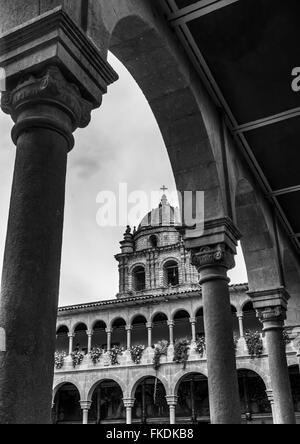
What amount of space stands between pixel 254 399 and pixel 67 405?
464 inches

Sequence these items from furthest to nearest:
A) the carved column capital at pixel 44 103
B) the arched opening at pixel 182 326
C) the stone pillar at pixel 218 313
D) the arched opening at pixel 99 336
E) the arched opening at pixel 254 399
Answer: the arched opening at pixel 99 336, the arched opening at pixel 182 326, the arched opening at pixel 254 399, the stone pillar at pixel 218 313, the carved column capital at pixel 44 103

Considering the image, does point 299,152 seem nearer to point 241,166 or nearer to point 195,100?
point 241,166

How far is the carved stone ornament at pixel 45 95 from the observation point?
3229mm

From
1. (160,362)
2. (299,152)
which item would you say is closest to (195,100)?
(299,152)

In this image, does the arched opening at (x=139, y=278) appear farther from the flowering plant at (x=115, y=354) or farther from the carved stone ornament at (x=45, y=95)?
the carved stone ornament at (x=45, y=95)

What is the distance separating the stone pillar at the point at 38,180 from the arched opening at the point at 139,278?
114 ft

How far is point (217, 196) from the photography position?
6758 mm

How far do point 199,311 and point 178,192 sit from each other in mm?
21995

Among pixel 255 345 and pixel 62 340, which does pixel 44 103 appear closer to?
pixel 255 345

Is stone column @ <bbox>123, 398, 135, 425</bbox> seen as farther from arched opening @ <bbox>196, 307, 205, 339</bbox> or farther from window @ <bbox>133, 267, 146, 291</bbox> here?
window @ <bbox>133, 267, 146, 291</bbox>

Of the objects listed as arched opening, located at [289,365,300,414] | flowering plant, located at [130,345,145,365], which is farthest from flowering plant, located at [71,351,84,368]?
arched opening, located at [289,365,300,414]

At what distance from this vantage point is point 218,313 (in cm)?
610

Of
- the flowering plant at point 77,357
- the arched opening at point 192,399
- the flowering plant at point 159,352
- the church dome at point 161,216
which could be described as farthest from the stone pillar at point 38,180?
the church dome at point 161,216

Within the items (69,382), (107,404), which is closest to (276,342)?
(69,382)
